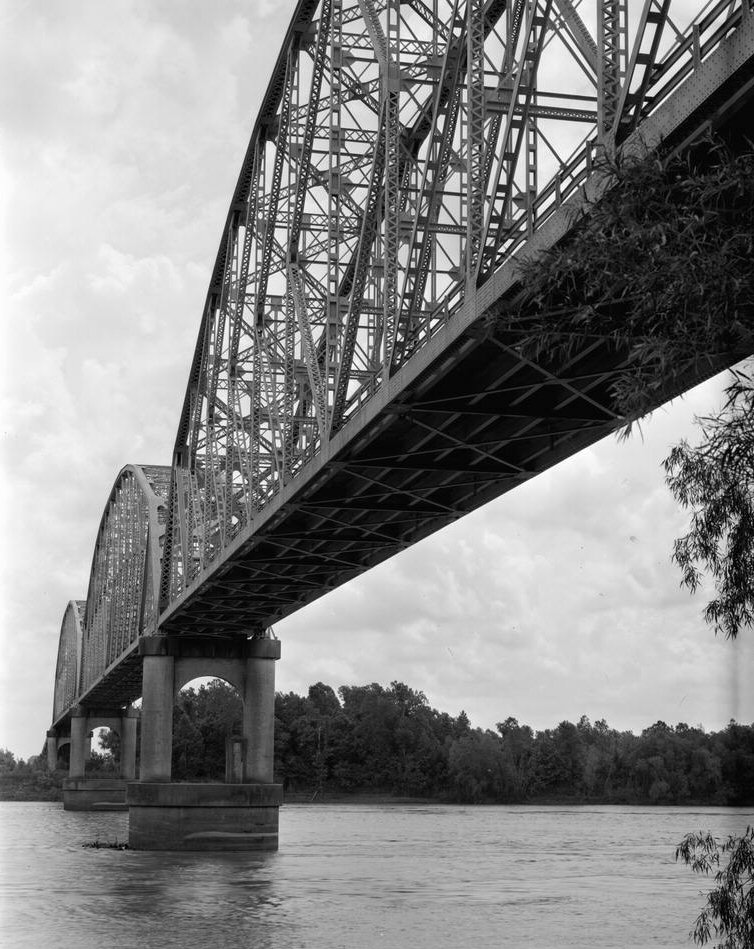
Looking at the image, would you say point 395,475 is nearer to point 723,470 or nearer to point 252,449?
point 252,449

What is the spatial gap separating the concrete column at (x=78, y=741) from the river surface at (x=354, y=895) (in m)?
48.2

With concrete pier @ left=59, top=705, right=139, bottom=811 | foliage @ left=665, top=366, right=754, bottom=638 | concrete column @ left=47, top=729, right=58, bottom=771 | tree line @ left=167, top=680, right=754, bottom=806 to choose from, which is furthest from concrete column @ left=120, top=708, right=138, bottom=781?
foliage @ left=665, top=366, right=754, bottom=638

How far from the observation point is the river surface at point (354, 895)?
31.6 meters

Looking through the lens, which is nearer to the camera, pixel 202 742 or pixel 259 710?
pixel 259 710

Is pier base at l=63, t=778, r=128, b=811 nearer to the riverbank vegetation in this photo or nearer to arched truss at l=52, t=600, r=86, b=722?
arched truss at l=52, t=600, r=86, b=722

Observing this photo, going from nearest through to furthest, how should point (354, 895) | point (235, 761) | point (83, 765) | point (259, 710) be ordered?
point (354, 895), point (235, 761), point (259, 710), point (83, 765)

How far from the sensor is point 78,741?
424 ft

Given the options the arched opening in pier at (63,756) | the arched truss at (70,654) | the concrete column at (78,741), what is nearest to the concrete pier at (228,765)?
the concrete column at (78,741)

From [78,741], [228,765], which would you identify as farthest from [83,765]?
[228,765]

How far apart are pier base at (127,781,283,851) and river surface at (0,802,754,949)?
109cm

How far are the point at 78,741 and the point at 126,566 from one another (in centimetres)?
Answer: 3943

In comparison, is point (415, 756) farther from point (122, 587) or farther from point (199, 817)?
point (199, 817)

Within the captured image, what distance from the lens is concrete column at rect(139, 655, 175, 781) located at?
201 feet

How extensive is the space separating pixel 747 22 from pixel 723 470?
4.31 metres
